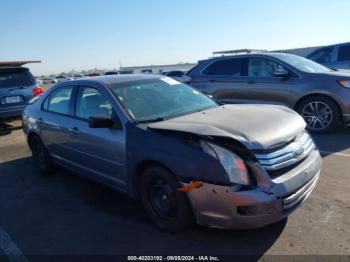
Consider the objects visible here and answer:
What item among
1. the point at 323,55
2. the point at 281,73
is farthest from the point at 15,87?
the point at 323,55

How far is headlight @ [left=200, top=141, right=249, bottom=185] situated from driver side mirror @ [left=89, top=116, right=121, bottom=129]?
1.26 metres

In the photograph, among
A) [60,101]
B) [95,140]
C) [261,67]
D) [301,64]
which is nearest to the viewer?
[95,140]

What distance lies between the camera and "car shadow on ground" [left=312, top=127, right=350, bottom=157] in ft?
18.4

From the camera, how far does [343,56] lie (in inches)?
410

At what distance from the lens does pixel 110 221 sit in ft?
12.1

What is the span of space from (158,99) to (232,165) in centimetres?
164

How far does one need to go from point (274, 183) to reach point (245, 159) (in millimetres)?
304

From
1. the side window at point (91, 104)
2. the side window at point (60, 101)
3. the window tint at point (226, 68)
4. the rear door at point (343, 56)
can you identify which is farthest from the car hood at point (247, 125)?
the rear door at point (343, 56)

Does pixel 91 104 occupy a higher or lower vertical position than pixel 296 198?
higher

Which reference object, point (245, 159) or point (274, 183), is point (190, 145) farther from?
point (274, 183)

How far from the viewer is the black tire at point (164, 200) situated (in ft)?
10.1

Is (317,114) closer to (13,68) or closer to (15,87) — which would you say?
(15,87)

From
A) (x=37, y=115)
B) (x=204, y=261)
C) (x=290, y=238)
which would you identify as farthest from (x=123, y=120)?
(x=37, y=115)

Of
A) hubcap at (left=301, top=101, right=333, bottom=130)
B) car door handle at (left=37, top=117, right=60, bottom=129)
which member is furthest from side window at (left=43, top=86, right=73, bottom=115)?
hubcap at (left=301, top=101, right=333, bottom=130)
